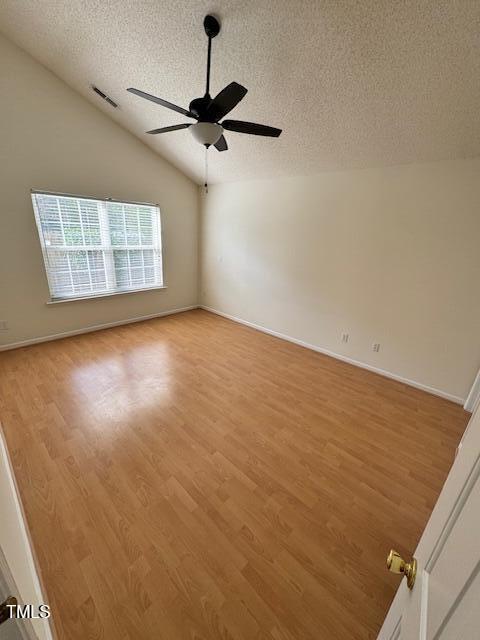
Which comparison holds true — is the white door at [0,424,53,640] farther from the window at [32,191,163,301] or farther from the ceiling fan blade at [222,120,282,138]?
the window at [32,191,163,301]

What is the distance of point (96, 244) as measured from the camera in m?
3.58

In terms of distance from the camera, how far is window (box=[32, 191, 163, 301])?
319 centimetres

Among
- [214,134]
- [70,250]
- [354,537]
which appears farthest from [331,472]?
[70,250]

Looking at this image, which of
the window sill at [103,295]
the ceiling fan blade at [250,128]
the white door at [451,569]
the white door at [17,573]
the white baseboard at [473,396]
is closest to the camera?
the white door at [451,569]

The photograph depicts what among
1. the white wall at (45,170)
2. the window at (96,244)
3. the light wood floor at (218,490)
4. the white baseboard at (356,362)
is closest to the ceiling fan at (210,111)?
the white wall at (45,170)

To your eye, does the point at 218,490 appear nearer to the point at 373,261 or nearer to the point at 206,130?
the point at 206,130

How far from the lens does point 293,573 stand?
121 cm

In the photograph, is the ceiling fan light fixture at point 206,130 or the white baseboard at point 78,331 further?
the white baseboard at point 78,331

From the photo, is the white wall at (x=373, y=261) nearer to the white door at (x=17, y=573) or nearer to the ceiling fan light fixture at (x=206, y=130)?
the ceiling fan light fixture at (x=206, y=130)

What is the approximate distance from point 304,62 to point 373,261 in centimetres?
194

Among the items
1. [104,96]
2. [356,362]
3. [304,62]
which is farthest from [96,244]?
[356,362]

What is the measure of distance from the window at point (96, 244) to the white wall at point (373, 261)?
4.55 ft

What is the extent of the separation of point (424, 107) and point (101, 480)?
349cm

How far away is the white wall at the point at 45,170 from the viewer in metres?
2.71
